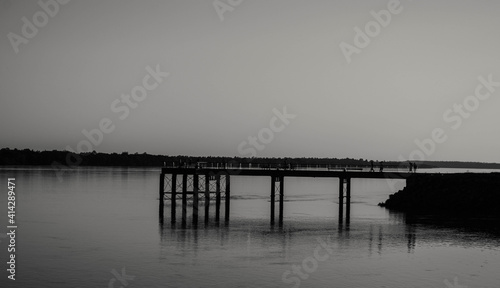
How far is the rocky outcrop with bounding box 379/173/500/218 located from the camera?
72.5 meters

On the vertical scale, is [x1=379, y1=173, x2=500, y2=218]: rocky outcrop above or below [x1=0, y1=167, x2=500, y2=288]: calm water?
above

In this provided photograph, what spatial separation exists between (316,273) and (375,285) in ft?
13.4

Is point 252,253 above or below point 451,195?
below

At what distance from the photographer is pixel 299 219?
66125mm

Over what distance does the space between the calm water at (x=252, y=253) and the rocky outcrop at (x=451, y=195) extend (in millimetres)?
10480

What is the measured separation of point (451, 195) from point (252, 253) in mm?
40382

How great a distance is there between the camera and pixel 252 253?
42562mm

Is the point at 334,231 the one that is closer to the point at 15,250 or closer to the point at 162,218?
the point at 162,218

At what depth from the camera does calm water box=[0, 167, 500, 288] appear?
114ft

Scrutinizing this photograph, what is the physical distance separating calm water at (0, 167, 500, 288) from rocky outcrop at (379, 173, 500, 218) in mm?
10480

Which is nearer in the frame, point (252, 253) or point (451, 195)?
point (252, 253)

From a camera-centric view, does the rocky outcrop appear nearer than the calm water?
No

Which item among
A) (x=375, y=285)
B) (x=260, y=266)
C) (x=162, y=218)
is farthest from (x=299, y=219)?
(x=375, y=285)

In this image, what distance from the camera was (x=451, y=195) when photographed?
249 ft
